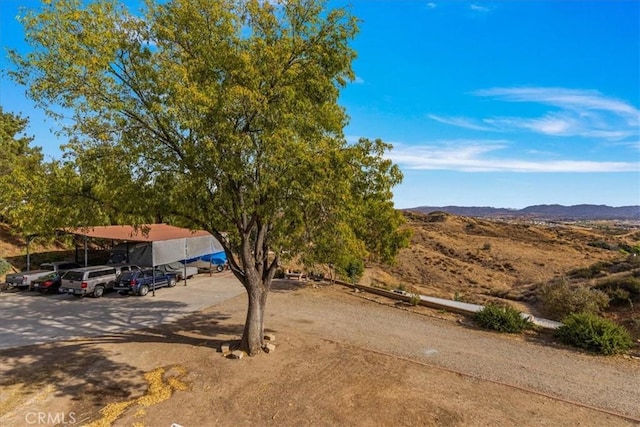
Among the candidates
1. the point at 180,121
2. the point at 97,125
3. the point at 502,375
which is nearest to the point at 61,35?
the point at 97,125

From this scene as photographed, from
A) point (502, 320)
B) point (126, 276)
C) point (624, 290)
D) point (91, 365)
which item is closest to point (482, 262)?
point (624, 290)

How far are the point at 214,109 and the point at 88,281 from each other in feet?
52.2

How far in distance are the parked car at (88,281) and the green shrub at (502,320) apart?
18.8 m

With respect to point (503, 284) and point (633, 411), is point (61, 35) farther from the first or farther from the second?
point (503, 284)

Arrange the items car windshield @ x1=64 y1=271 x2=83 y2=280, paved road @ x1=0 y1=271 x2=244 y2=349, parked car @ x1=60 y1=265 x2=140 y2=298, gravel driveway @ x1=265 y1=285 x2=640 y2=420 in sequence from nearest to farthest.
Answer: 1. gravel driveway @ x1=265 y1=285 x2=640 y2=420
2. paved road @ x1=0 y1=271 x2=244 y2=349
3. parked car @ x1=60 y1=265 x2=140 y2=298
4. car windshield @ x1=64 y1=271 x2=83 y2=280

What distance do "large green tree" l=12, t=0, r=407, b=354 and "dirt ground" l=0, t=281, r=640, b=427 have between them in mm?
3760

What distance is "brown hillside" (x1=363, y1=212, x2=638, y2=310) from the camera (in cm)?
3316

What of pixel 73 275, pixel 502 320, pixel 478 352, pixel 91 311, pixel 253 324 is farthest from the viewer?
pixel 73 275

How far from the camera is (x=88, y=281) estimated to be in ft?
66.0

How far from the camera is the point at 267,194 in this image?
395 inches

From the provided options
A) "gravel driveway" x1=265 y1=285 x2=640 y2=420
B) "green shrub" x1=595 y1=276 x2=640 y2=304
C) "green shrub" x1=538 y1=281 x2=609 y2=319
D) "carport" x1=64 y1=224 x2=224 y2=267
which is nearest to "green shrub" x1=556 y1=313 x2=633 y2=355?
"gravel driveway" x1=265 y1=285 x2=640 y2=420

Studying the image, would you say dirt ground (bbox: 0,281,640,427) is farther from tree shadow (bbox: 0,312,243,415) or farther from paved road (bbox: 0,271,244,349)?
paved road (bbox: 0,271,244,349)

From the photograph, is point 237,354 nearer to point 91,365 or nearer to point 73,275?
point 91,365

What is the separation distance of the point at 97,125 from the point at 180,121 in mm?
2520
